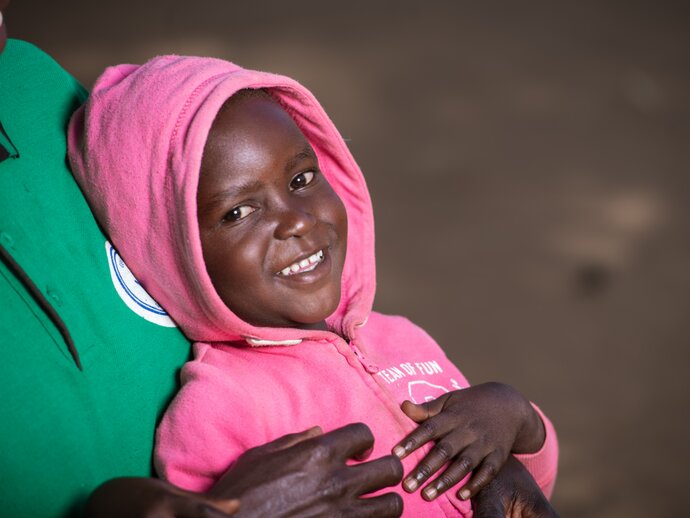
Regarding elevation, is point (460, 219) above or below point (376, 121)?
below

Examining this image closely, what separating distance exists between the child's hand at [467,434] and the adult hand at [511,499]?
0.12 feet

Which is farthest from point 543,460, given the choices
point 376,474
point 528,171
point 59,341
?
point 528,171

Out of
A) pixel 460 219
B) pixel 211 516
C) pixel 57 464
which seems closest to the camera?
pixel 211 516

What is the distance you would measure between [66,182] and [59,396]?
452 mm

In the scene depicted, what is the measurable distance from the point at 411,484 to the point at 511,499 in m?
0.24

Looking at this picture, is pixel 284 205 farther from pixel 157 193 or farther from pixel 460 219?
pixel 460 219

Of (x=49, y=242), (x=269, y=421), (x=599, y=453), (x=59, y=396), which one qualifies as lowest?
(x=599, y=453)

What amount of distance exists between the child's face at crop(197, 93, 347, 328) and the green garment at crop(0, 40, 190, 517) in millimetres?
180

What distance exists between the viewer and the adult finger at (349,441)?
1.32 m

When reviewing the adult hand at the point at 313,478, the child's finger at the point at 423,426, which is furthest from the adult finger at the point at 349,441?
the child's finger at the point at 423,426

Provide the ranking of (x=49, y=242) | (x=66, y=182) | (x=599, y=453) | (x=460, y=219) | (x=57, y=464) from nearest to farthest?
(x=57, y=464) < (x=49, y=242) < (x=66, y=182) < (x=599, y=453) < (x=460, y=219)

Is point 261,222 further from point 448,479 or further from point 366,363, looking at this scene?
point 448,479

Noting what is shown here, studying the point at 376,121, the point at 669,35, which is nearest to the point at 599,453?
the point at 376,121

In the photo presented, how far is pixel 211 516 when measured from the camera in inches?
44.1
